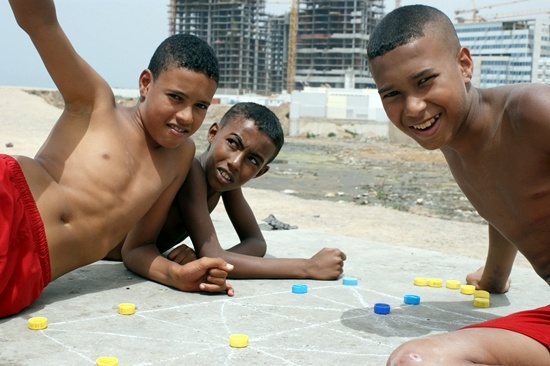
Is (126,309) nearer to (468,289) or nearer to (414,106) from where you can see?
(414,106)

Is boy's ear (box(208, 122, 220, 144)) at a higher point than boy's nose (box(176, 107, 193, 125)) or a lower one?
lower

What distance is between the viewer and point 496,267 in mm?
4246

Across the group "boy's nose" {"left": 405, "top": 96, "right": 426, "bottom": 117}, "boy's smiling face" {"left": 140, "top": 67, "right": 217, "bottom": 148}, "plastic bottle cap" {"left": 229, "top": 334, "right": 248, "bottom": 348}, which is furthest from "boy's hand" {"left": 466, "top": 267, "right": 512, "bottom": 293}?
"boy's smiling face" {"left": 140, "top": 67, "right": 217, "bottom": 148}

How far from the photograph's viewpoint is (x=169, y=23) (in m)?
113

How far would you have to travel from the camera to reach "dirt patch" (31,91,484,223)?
12820mm

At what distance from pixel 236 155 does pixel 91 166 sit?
3.42 feet

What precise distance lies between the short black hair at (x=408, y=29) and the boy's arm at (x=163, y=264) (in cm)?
148

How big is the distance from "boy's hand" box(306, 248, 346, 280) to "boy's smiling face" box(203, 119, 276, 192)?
0.70 m

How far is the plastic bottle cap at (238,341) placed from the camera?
10.3 ft

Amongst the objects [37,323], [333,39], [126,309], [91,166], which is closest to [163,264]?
[126,309]

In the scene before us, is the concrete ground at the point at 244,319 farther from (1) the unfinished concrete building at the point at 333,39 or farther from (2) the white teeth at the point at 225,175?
(1) the unfinished concrete building at the point at 333,39

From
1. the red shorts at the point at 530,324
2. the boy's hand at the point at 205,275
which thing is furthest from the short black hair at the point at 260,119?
the red shorts at the point at 530,324

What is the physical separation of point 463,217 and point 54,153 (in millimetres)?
8558

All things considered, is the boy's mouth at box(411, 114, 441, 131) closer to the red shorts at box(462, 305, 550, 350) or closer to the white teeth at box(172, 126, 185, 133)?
the red shorts at box(462, 305, 550, 350)
